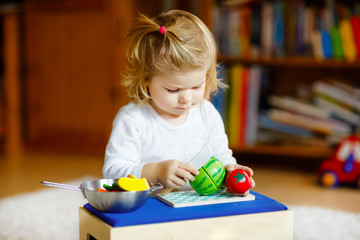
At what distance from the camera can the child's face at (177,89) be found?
101 centimetres

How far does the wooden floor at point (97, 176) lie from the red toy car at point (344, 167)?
0.14 feet

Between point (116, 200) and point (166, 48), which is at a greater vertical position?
point (166, 48)

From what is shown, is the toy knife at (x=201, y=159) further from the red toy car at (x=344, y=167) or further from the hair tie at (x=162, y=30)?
the red toy car at (x=344, y=167)

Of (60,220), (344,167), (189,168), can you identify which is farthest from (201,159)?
(344,167)

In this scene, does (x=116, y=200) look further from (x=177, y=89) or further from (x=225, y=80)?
(x=225, y=80)

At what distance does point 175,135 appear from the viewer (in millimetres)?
1132

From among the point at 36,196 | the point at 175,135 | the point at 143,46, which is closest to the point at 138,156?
the point at 175,135

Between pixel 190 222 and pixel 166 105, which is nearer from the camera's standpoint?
pixel 190 222

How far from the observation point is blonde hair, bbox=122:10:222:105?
3.28ft

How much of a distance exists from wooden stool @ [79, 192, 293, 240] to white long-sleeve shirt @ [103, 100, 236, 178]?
15cm

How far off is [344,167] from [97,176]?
3.47 ft

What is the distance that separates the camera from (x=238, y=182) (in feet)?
3.15

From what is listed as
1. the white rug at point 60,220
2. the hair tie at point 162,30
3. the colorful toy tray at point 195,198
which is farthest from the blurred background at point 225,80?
the hair tie at point 162,30

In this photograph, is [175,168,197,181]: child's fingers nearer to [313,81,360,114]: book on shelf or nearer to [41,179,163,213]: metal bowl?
[41,179,163,213]: metal bowl
